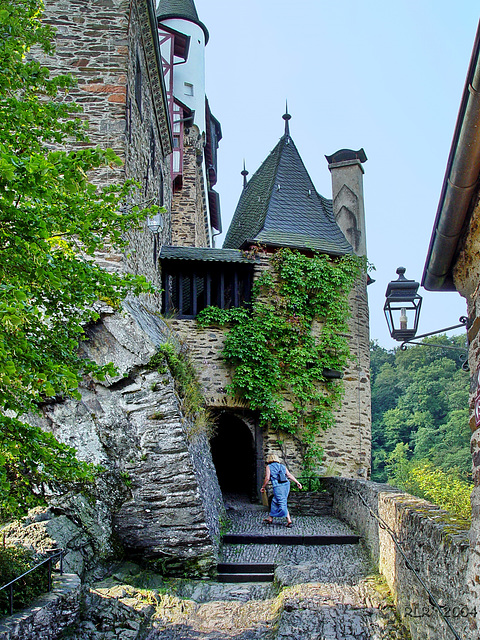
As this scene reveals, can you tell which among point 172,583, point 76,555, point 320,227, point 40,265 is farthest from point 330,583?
point 320,227

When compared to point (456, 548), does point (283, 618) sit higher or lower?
lower

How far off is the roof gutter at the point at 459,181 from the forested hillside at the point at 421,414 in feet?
105

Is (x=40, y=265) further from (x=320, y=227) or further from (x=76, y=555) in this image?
(x=320, y=227)

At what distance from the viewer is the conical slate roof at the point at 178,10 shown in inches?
961

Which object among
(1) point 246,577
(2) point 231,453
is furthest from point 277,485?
(2) point 231,453

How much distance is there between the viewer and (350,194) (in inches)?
651

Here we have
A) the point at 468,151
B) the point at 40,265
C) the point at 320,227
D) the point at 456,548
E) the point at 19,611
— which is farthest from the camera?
the point at 320,227

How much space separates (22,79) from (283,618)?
527 centimetres

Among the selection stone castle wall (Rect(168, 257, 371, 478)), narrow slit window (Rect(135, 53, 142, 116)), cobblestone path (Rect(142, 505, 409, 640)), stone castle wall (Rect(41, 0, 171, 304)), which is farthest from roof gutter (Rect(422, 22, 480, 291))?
stone castle wall (Rect(168, 257, 371, 478))

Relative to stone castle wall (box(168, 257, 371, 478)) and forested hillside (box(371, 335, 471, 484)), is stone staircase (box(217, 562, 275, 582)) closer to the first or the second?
stone castle wall (box(168, 257, 371, 478))

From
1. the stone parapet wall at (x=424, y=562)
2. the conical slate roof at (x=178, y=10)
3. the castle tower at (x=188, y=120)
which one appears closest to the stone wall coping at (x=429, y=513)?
the stone parapet wall at (x=424, y=562)

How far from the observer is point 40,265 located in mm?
4312

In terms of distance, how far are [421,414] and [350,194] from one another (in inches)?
1249

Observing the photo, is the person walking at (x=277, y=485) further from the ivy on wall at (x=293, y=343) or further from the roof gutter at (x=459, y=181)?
the roof gutter at (x=459, y=181)
